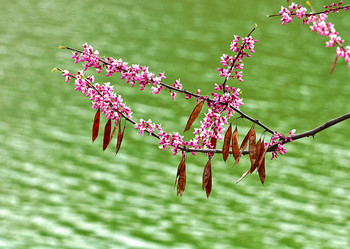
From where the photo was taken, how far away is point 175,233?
17078 mm

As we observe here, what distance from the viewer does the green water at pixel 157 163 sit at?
17328 millimetres

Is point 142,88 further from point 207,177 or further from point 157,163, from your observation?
point 157,163

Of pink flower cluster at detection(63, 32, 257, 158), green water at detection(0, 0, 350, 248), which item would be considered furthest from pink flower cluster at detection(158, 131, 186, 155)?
green water at detection(0, 0, 350, 248)

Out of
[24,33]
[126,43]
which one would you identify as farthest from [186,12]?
[24,33]

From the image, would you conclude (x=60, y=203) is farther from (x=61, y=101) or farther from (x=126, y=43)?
(x=126, y=43)

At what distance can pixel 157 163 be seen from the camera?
70.3 ft

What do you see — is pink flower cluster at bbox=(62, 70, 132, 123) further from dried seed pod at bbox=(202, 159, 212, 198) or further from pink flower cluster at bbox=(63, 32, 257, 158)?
dried seed pod at bbox=(202, 159, 212, 198)

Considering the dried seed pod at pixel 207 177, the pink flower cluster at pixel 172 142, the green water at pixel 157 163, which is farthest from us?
the green water at pixel 157 163

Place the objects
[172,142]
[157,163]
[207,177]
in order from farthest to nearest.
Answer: [157,163]
[172,142]
[207,177]

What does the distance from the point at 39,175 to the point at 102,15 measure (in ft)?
82.2

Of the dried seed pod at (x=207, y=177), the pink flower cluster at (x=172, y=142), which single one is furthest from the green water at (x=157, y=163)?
the dried seed pod at (x=207, y=177)

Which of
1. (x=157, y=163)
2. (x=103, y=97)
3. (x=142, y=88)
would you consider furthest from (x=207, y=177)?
(x=157, y=163)

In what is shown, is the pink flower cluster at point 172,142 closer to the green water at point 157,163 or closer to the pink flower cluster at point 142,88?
the pink flower cluster at point 142,88

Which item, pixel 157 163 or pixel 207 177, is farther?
pixel 157 163
